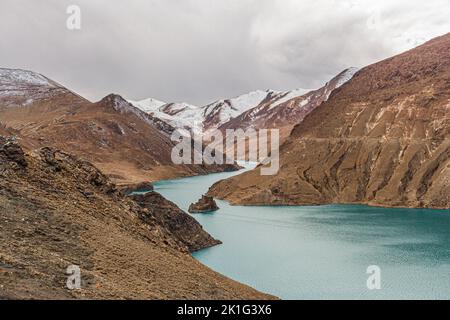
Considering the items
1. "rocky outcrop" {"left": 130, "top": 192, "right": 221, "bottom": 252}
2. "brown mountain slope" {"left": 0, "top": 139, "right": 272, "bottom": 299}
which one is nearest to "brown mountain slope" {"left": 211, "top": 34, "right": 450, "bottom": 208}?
"rocky outcrop" {"left": 130, "top": 192, "right": 221, "bottom": 252}

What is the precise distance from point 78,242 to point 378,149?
352ft

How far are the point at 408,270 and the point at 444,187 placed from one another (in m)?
59.0

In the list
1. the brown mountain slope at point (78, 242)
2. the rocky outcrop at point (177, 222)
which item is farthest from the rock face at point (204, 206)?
the brown mountain slope at point (78, 242)

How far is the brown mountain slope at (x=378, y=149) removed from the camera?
348 feet

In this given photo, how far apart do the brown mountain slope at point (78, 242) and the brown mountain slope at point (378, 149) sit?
8166cm

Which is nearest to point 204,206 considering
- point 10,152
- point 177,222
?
point 177,222

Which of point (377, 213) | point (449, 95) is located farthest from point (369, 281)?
point (449, 95)

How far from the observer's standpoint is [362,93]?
145 meters

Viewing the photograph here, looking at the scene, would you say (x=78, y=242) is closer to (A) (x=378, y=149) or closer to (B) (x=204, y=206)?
(B) (x=204, y=206)

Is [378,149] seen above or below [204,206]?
above

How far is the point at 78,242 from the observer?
23094mm

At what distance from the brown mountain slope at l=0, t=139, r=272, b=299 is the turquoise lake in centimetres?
1533

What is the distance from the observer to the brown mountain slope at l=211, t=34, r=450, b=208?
4181 inches
